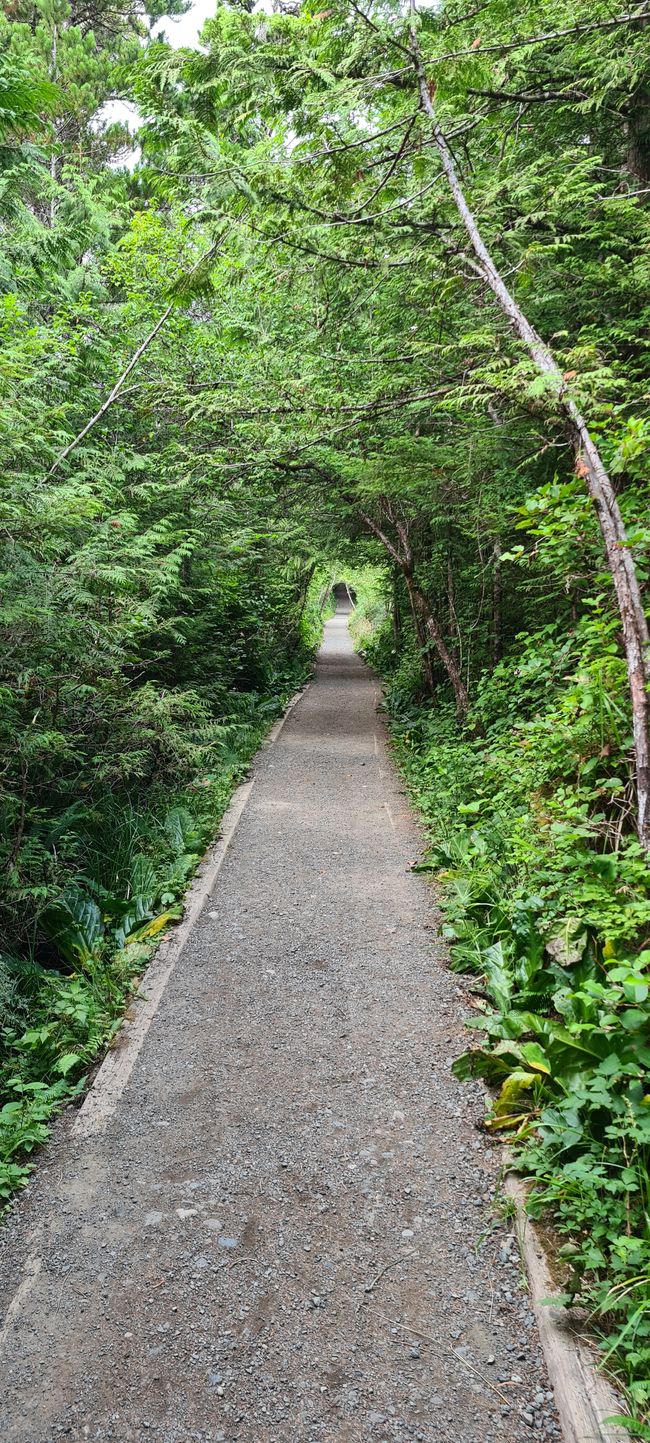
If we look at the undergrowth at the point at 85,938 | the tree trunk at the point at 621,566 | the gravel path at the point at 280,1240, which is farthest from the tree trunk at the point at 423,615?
the tree trunk at the point at 621,566

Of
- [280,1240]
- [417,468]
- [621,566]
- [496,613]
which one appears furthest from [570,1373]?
[496,613]

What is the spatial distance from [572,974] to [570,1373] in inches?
56.2

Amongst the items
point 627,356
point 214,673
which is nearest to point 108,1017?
point 627,356

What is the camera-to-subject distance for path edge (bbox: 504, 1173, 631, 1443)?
1880 millimetres

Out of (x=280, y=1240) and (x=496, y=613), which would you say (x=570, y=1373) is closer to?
(x=280, y=1240)

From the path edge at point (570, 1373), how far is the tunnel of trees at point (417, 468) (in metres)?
0.09

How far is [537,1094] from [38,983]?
290 cm

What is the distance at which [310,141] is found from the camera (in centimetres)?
446

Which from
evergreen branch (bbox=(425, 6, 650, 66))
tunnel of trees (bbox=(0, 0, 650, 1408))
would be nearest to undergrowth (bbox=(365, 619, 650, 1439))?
tunnel of trees (bbox=(0, 0, 650, 1408))

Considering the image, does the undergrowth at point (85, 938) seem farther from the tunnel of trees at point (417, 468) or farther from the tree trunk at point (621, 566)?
the tree trunk at point (621, 566)

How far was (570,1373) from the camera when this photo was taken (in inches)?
79.4

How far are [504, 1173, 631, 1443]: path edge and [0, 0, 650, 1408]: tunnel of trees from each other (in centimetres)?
9

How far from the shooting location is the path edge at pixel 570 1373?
1880 millimetres

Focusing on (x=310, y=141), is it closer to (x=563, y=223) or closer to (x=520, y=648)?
(x=563, y=223)
